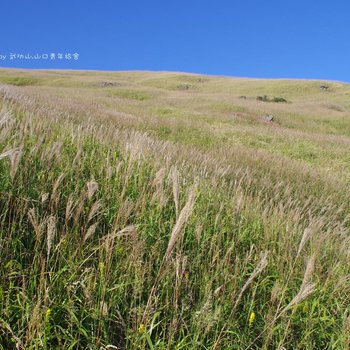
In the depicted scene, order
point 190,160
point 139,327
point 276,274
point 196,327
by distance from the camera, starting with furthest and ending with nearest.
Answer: point 190,160
point 276,274
point 196,327
point 139,327

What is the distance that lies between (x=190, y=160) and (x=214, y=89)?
2309 inches

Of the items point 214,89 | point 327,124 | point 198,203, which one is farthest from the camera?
point 214,89

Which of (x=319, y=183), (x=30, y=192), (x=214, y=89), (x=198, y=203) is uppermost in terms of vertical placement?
(x=214, y=89)

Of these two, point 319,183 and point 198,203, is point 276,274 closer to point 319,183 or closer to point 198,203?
point 198,203

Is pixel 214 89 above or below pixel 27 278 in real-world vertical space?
above

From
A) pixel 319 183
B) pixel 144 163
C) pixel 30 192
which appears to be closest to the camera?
pixel 30 192

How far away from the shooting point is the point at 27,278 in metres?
1.91

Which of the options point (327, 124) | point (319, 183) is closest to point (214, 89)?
point (327, 124)

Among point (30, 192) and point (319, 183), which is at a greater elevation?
point (30, 192)

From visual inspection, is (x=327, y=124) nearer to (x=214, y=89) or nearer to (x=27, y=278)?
(x=214, y=89)

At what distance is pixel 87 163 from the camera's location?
3.52 metres

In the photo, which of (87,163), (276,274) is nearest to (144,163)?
(87,163)

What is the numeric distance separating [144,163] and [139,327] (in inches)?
96.4

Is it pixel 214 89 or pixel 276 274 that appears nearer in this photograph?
pixel 276 274
